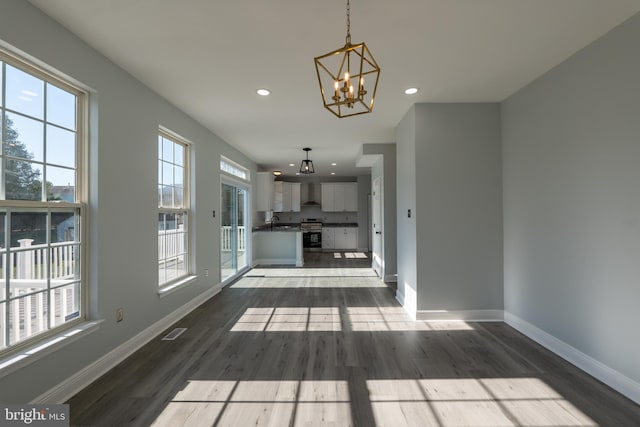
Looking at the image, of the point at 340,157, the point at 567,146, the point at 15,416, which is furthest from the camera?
the point at 340,157

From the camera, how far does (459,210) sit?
3.64 meters

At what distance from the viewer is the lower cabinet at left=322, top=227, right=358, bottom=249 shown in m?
10.3

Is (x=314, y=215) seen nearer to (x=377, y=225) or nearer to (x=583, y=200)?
(x=377, y=225)

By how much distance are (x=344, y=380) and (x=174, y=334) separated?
1.97m

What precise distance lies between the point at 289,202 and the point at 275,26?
794 cm

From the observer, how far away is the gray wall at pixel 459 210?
363 centimetres

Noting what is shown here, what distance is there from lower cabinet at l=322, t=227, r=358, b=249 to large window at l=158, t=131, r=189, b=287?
6414 mm

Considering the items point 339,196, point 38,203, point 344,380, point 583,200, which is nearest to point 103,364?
point 38,203

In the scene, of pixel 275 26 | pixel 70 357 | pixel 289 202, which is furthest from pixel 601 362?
pixel 289 202

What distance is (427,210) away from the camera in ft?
12.0

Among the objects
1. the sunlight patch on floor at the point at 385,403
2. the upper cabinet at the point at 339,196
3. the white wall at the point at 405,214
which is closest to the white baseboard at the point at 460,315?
the white wall at the point at 405,214

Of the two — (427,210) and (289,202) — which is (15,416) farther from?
(289,202)

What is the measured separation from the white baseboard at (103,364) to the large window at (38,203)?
0.38 metres

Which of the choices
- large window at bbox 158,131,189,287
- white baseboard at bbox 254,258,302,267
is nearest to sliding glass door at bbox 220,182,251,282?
white baseboard at bbox 254,258,302,267
